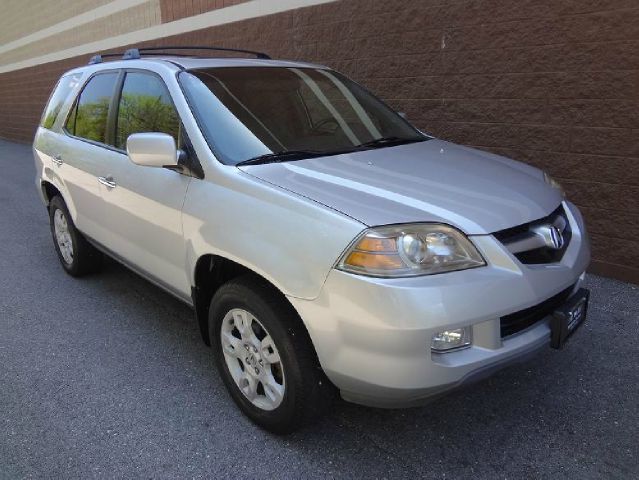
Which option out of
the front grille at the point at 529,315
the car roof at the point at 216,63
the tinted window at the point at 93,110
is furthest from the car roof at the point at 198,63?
the front grille at the point at 529,315

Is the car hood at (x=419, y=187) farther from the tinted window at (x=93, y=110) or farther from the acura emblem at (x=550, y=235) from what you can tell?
the tinted window at (x=93, y=110)

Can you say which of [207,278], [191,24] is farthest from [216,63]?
[191,24]

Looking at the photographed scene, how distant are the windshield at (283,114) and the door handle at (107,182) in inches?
35.2

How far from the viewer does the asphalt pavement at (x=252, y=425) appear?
8.07 ft

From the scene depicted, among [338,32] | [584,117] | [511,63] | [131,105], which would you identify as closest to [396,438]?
[131,105]

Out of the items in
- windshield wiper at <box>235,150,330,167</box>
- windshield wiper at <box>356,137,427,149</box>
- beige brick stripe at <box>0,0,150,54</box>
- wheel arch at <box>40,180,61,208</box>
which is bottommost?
wheel arch at <box>40,180,61,208</box>

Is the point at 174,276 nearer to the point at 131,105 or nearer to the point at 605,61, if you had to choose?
the point at 131,105

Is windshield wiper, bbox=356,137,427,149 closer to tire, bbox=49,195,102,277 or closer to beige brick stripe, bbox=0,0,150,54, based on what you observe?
tire, bbox=49,195,102,277

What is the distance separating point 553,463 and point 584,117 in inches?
118

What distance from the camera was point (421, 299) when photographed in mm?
2047

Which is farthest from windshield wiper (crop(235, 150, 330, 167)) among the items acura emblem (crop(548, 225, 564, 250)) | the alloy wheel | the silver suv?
acura emblem (crop(548, 225, 564, 250))

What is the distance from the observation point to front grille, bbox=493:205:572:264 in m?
2.29

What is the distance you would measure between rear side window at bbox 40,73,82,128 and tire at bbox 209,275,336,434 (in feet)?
9.46

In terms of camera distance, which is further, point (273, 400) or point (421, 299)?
point (273, 400)
